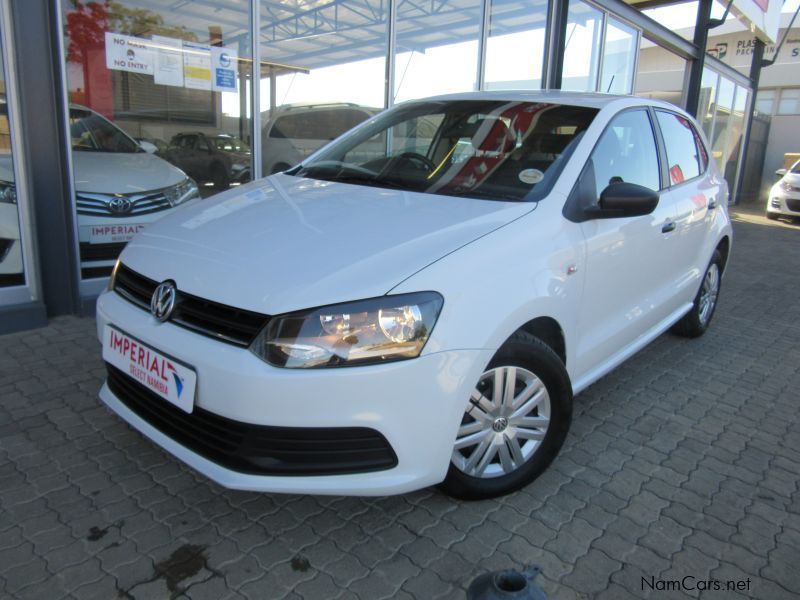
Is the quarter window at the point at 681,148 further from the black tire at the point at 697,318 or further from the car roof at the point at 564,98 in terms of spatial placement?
the black tire at the point at 697,318

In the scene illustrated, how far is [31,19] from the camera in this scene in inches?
149

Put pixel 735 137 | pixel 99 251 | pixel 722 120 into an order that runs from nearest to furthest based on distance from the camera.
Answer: pixel 99 251
pixel 722 120
pixel 735 137

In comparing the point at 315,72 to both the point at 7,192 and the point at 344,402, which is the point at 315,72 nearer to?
the point at 7,192

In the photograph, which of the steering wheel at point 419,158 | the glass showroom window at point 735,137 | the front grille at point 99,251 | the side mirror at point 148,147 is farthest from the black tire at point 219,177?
the glass showroom window at point 735,137

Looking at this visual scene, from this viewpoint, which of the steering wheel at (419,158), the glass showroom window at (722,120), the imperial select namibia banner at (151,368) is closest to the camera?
the imperial select namibia banner at (151,368)

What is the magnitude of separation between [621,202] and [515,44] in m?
6.64

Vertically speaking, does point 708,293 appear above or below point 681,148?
below

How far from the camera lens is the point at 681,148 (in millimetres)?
3936

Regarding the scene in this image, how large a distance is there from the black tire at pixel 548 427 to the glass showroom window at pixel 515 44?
6.49 metres

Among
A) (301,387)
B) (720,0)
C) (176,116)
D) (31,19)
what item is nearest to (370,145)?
(301,387)

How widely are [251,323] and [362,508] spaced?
0.92 metres

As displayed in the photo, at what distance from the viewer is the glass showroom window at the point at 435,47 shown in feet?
23.4

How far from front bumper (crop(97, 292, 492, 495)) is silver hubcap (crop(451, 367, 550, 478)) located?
0.17m

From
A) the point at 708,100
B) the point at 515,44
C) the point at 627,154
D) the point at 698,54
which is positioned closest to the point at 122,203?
the point at 627,154
